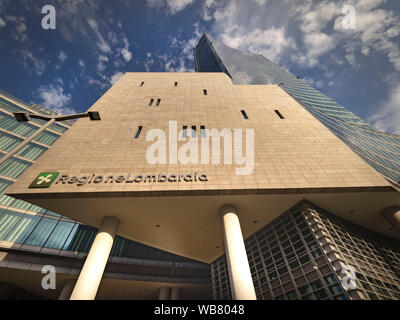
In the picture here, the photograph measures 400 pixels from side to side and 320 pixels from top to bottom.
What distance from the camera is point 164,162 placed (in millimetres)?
14641

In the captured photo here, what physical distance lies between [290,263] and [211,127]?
12.7 metres

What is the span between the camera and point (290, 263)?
13.2m

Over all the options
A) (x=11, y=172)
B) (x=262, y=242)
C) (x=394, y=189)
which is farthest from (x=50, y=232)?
(x=394, y=189)

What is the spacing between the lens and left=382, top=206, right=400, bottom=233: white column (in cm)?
1413

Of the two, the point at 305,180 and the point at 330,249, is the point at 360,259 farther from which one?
the point at 305,180

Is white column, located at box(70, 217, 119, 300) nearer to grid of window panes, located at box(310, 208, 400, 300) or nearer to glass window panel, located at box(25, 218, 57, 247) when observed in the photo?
grid of window panes, located at box(310, 208, 400, 300)

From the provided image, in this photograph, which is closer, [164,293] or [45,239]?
[45,239]

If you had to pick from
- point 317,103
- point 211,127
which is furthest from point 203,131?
point 317,103

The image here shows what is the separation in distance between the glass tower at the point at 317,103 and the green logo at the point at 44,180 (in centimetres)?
2712

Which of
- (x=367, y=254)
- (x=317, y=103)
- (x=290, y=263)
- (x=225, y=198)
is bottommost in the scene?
(x=290, y=263)

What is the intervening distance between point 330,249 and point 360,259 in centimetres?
318

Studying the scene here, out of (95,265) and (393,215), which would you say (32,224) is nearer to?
(95,265)

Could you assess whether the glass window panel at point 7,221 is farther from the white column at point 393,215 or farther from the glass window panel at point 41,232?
the white column at point 393,215

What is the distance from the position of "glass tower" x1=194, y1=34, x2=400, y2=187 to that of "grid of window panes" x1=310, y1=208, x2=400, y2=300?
5.63 metres
